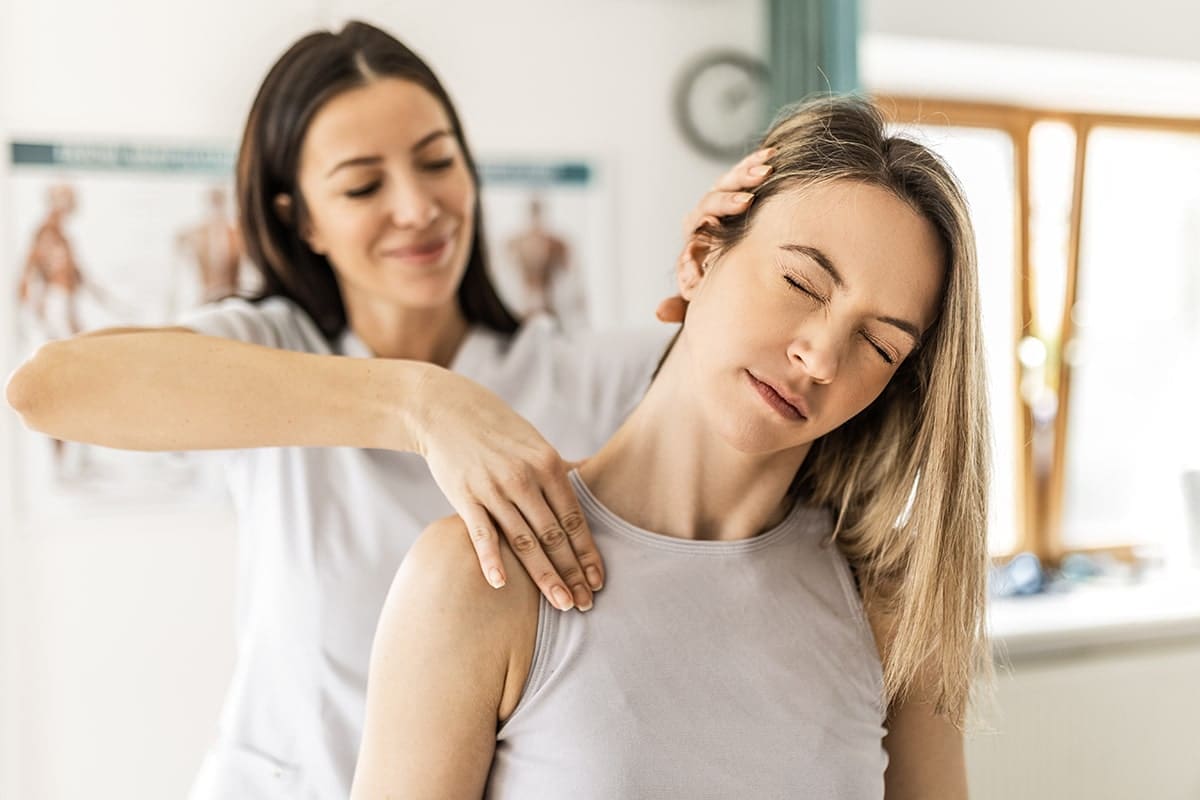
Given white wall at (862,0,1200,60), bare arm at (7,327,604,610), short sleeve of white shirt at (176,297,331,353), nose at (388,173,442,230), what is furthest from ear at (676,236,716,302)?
white wall at (862,0,1200,60)

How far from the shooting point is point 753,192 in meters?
1.10

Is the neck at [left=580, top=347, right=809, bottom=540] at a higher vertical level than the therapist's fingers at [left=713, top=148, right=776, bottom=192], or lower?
lower

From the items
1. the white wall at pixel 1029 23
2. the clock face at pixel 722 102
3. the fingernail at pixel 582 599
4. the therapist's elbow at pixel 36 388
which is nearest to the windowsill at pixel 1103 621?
the white wall at pixel 1029 23

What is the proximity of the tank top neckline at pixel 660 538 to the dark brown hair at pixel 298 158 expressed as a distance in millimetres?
578

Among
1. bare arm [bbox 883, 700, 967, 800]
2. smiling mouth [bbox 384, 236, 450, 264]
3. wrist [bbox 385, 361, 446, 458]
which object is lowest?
bare arm [bbox 883, 700, 967, 800]

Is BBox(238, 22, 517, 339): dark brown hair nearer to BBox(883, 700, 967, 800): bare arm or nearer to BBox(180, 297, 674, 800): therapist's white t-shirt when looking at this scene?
BBox(180, 297, 674, 800): therapist's white t-shirt

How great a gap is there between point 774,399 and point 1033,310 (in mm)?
3135

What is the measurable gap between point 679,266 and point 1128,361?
3.16 meters

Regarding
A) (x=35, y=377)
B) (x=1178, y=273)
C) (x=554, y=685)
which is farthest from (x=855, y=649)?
(x=1178, y=273)

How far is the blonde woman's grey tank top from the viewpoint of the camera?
96 centimetres

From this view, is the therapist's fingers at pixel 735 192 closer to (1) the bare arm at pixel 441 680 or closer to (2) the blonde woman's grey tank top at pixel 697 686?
(2) the blonde woman's grey tank top at pixel 697 686

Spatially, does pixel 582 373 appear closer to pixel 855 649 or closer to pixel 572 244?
pixel 855 649

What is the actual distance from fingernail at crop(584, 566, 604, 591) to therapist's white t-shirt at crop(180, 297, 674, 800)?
1.45 ft

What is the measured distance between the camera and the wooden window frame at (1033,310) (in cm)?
371
